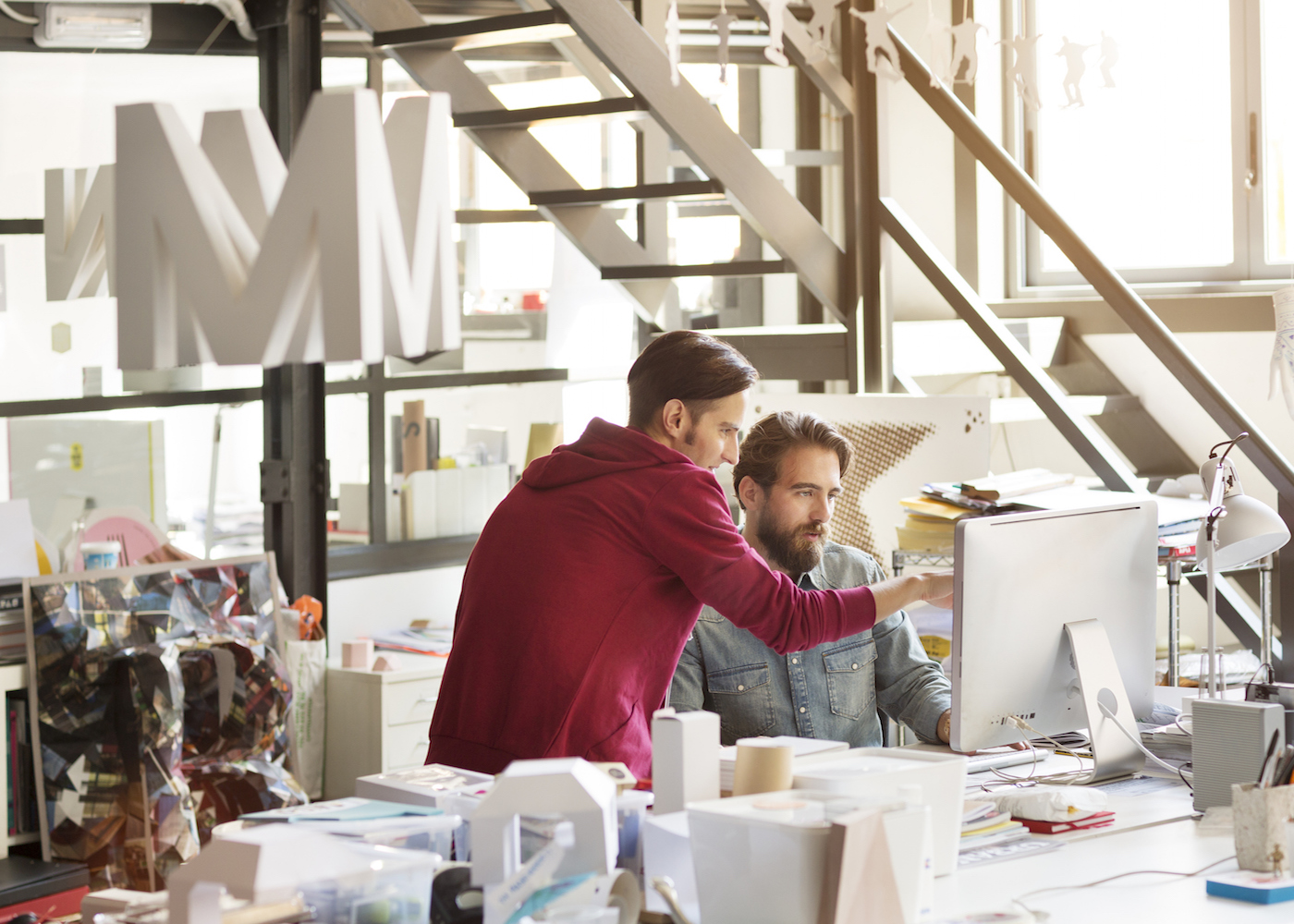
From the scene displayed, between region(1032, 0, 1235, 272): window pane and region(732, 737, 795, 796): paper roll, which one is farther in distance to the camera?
region(1032, 0, 1235, 272): window pane

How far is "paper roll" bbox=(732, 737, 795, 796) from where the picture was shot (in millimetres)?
1614

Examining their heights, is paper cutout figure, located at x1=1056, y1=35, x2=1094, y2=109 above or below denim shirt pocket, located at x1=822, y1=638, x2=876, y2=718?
above

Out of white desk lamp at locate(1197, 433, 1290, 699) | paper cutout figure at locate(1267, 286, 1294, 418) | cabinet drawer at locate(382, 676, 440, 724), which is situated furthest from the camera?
cabinet drawer at locate(382, 676, 440, 724)

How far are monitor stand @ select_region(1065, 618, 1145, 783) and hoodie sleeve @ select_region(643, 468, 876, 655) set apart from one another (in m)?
0.40

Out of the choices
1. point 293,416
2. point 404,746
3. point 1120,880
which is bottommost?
point 404,746

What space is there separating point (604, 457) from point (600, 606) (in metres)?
0.24

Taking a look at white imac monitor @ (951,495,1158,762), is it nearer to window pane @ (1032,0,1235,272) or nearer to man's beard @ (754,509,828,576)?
man's beard @ (754,509,828,576)

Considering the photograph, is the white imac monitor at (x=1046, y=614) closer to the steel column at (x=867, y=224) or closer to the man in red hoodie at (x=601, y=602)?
the man in red hoodie at (x=601, y=602)

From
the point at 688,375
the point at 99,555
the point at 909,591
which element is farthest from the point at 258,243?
the point at 99,555

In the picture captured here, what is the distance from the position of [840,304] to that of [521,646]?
2.06 m

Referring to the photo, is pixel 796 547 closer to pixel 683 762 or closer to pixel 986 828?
pixel 986 828

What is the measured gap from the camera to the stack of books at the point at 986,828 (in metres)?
1.93

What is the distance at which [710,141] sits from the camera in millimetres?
3656

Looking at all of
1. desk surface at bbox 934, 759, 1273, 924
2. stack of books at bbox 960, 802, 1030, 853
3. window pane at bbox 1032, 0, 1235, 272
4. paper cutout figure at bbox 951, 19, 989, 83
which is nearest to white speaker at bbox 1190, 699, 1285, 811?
desk surface at bbox 934, 759, 1273, 924
